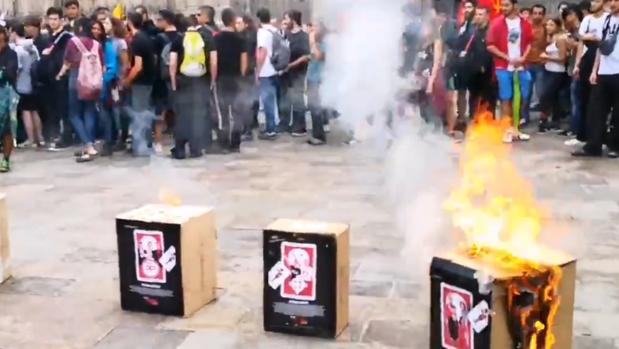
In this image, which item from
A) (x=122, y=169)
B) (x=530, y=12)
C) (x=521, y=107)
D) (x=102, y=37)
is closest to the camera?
(x=122, y=169)

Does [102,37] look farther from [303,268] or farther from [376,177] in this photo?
[303,268]

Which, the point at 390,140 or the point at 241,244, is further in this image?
the point at 390,140

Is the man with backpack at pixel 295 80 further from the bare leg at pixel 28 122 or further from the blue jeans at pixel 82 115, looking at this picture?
the bare leg at pixel 28 122

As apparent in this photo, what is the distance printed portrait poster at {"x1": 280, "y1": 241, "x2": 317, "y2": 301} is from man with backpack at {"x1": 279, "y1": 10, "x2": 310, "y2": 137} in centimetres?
679

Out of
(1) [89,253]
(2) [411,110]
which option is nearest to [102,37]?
(2) [411,110]

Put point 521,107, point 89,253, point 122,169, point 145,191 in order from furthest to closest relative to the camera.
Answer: point 521,107, point 122,169, point 145,191, point 89,253

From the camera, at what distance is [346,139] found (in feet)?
37.8

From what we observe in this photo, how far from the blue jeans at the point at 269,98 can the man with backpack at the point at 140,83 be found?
1.44 metres

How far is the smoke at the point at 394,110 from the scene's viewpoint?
6992 mm

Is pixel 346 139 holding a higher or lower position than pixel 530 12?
Result: lower

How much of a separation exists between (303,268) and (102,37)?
23.1 ft

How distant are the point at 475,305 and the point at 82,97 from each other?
7.66 metres

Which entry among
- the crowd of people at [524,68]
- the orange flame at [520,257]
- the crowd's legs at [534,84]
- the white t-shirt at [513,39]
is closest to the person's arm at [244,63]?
the crowd of people at [524,68]

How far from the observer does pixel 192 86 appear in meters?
10.4
